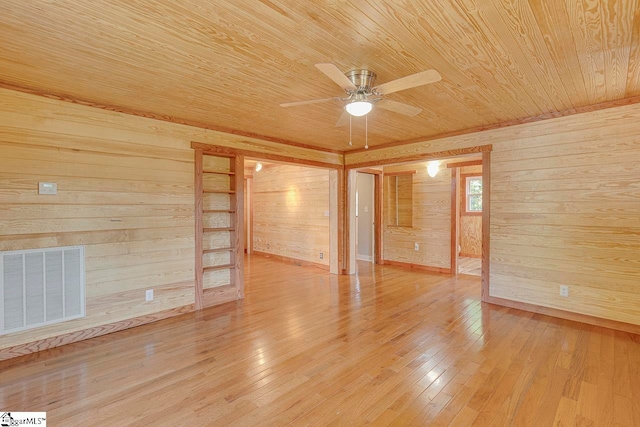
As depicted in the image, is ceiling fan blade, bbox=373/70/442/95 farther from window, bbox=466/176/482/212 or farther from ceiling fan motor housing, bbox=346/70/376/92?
window, bbox=466/176/482/212

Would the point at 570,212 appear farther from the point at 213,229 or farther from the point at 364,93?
the point at 213,229

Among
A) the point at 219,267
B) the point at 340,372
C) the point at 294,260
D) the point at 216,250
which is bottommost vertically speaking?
the point at 340,372

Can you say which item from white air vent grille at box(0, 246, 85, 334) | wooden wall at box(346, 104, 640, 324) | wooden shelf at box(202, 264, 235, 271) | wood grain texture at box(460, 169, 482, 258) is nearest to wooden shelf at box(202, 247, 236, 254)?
wooden shelf at box(202, 264, 235, 271)

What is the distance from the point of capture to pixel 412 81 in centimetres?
203

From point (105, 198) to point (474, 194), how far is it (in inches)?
300

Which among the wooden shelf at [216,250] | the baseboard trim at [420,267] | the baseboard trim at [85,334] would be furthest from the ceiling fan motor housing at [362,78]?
the baseboard trim at [420,267]

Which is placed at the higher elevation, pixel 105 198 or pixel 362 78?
pixel 362 78

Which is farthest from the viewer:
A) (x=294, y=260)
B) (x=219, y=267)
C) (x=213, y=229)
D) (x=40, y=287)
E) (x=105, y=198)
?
(x=294, y=260)

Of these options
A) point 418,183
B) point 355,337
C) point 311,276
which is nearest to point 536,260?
point 355,337

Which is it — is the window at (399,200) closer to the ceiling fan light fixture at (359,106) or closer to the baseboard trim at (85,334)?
the ceiling fan light fixture at (359,106)

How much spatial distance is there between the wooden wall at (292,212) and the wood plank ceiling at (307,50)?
311cm

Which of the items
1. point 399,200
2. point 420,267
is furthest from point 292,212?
point 420,267

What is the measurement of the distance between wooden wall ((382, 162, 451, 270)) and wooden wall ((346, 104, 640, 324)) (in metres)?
1.75

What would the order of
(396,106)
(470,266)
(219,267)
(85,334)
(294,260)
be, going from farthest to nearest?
(294,260), (470,266), (219,267), (85,334), (396,106)
